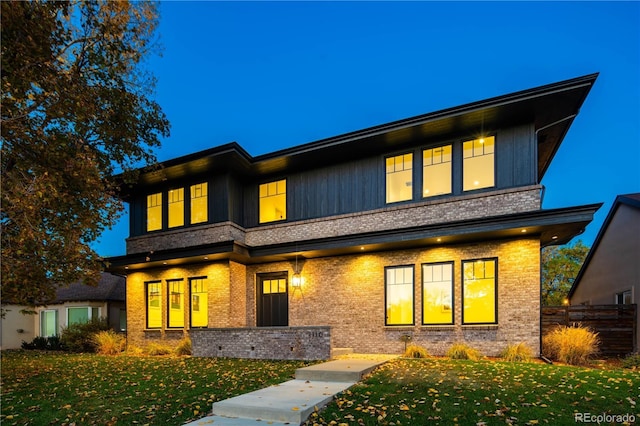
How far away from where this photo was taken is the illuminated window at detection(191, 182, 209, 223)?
14570mm

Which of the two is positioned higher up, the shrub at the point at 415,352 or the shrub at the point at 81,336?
the shrub at the point at 415,352

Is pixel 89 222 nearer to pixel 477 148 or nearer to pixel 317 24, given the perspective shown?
pixel 477 148

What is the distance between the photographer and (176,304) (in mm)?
14805

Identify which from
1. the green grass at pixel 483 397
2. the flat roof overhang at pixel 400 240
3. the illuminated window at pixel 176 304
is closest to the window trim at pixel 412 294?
the flat roof overhang at pixel 400 240

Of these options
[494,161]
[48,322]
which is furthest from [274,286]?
[48,322]

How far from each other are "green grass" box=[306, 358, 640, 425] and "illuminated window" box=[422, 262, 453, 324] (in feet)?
11.4

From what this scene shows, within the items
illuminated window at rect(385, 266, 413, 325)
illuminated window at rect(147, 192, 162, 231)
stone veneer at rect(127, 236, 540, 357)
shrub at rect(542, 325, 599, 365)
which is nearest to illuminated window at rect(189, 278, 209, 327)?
stone veneer at rect(127, 236, 540, 357)

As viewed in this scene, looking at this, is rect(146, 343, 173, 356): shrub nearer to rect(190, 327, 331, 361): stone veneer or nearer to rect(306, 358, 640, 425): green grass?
rect(190, 327, 331, 361): stone veneer

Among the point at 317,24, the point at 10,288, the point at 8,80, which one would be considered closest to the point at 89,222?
the point at 10,288

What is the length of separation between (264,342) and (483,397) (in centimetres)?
727

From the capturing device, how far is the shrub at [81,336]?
16188 mm

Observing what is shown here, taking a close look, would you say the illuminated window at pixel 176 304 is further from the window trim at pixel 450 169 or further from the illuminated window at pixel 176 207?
the window trim at pixel 450 169

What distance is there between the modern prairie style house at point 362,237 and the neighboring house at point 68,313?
557cm

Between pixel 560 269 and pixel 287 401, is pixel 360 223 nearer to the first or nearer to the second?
pixel 287 401
